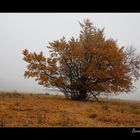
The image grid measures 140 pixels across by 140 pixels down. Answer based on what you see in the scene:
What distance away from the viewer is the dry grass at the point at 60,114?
7223mm

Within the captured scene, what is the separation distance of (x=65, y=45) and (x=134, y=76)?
247cm

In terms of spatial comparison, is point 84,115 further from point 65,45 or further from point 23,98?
point 65,45

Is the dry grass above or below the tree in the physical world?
below

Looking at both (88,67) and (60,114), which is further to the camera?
Result: (88,67)

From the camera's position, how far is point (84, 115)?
8.30 meters

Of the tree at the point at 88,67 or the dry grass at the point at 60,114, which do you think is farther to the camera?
the tree at the point at 88,67

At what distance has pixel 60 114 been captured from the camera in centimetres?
812

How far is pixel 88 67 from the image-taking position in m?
11.1

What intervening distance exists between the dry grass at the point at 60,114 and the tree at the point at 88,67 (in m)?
1.05

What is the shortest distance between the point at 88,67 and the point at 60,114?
3309mm

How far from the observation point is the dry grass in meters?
7.22

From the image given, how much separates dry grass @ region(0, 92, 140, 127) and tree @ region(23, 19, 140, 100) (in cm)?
105
